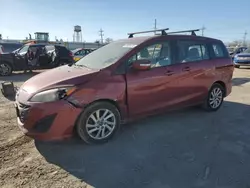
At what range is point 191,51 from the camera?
16.7ft

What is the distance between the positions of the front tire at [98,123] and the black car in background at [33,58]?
8.88m

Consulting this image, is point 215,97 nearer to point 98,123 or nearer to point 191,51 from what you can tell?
point 191,51

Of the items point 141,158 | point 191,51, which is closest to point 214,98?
point 191,51

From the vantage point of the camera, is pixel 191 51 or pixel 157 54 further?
pixel 191 51

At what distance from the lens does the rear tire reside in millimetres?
12273

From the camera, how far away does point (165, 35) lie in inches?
186

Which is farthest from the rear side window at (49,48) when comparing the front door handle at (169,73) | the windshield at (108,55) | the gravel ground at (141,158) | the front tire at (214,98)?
the front door handle at (169,73)

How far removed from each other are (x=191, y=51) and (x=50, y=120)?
10.4ft

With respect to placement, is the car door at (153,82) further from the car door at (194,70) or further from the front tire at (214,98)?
the front tire at (214,98)

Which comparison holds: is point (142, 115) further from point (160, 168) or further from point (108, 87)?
point (160, 168)

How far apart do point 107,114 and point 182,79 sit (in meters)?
1.78

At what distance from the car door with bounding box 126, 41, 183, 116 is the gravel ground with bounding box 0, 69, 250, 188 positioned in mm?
478

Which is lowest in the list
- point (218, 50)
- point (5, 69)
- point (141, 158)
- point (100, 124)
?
point (141, 158)

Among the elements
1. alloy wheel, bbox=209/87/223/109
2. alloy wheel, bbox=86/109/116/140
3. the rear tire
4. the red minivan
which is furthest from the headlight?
the rear tire
